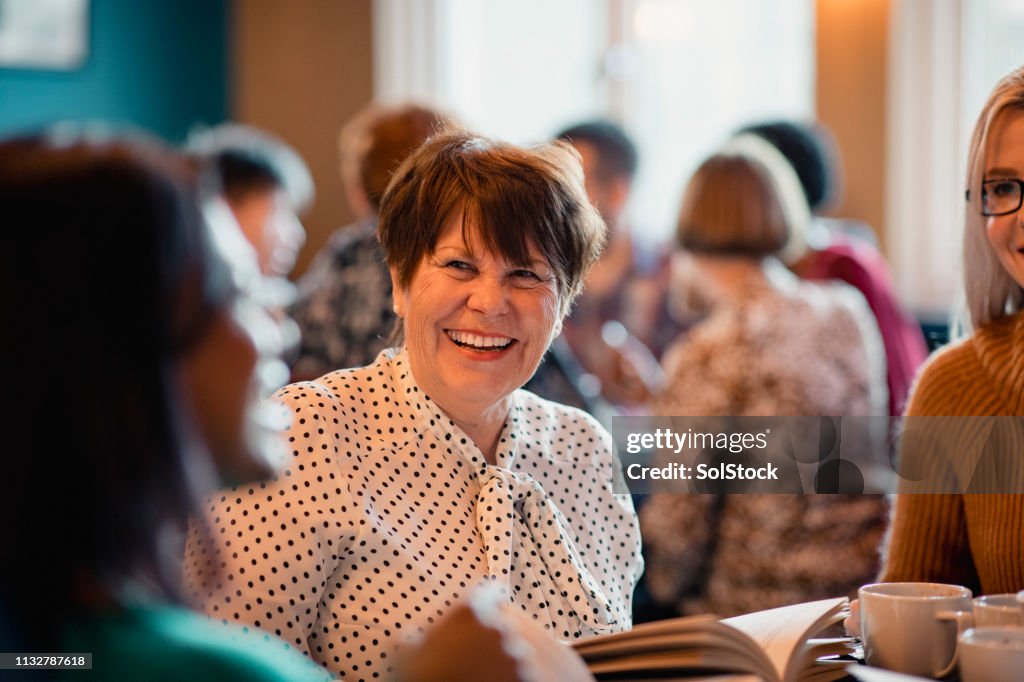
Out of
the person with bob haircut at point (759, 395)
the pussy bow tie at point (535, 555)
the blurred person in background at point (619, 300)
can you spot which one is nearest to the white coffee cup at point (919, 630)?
the pussy bow tie at point (535, 555)

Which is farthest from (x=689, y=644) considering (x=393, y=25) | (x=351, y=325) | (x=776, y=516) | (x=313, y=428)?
(x=393, y=25)

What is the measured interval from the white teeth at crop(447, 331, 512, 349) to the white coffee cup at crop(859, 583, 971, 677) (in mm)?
530

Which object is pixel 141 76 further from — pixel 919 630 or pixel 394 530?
pixel 919 630

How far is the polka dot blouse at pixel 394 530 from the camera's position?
1228 millimetres

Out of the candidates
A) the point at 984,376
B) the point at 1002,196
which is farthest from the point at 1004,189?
the point at 984,376

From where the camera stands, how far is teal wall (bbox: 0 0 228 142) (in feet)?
15.7

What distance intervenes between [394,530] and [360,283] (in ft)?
4.37

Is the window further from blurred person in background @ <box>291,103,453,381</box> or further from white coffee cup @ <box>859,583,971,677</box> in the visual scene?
white coffee cup @ <box>859,583,971,677</box>

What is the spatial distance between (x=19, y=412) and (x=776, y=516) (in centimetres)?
194

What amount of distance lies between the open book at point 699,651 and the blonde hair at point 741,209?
1.51m

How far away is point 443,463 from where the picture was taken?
142 cm

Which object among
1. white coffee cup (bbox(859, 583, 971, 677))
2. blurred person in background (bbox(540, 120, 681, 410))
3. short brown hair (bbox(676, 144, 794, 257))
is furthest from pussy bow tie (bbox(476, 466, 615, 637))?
blurred person in background (bbox(540, 120, 681, 410))

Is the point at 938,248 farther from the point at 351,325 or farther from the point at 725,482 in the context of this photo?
the point at 351,325

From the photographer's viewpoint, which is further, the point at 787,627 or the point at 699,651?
the point at 787,627
